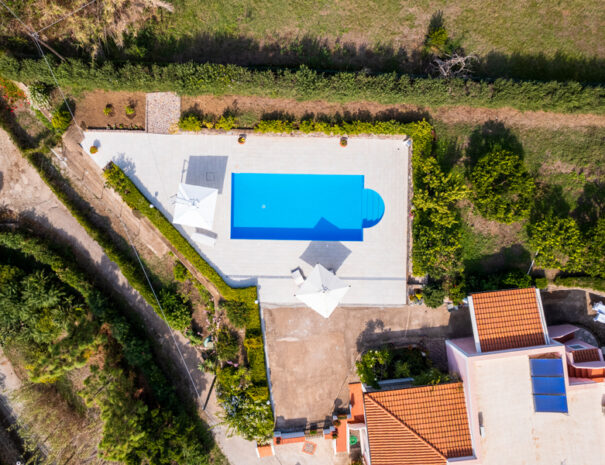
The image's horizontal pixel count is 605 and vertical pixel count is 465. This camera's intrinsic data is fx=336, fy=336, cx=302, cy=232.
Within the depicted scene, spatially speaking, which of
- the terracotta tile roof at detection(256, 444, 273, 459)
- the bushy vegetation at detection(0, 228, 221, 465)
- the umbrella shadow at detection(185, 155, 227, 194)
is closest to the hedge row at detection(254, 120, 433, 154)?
the umbrella shadow at detection(185, 155, 227, 194)

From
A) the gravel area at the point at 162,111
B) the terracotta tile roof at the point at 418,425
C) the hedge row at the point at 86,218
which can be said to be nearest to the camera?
the terracotta tile roof at the point at 418,425

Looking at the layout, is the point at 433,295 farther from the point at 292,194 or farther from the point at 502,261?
the point at 292,194

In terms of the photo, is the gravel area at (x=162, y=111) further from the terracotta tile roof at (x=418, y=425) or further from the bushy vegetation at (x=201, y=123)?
the terracotta tile roof at (x=418, y=425)

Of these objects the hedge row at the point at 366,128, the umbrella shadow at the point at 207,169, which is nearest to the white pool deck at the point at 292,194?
the umbrella shadow at the point at 207,169

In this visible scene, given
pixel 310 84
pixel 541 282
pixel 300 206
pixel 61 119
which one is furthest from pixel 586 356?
pixel 61 119

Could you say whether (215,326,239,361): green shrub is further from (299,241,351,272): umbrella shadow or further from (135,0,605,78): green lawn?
(135,0,605,78): green lawn

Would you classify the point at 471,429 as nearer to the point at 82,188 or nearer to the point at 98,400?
the point at 98,400
